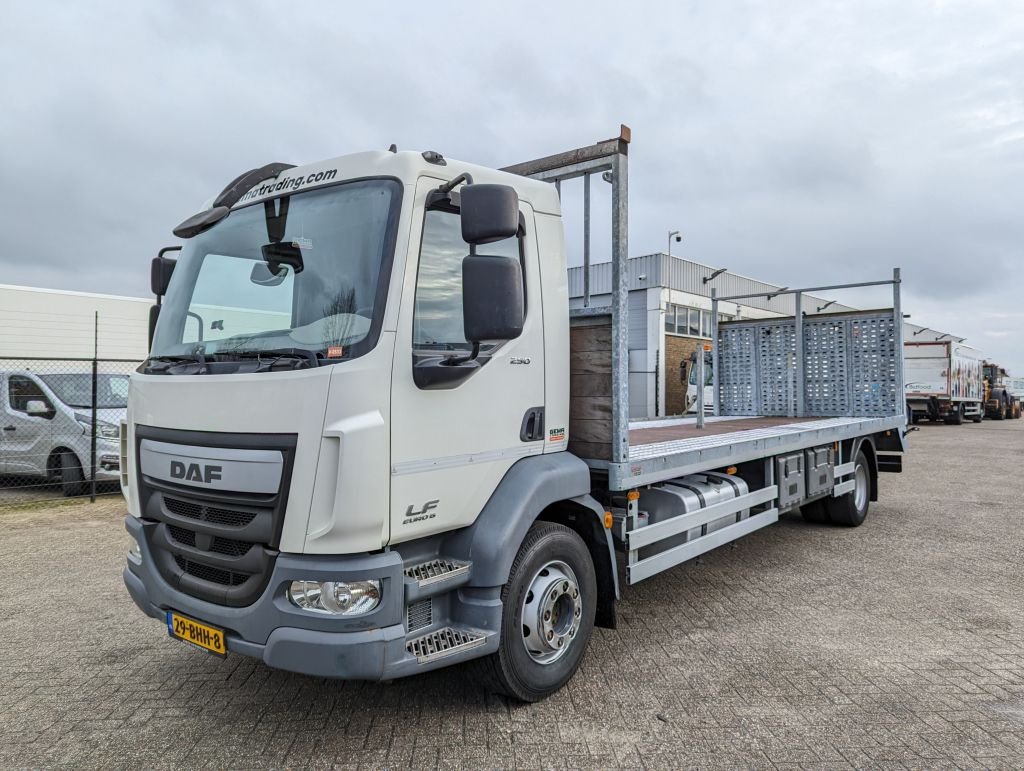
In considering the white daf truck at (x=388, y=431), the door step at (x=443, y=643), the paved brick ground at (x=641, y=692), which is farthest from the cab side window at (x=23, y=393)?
the door step at (x=443, y=643)

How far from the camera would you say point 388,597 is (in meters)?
2.62

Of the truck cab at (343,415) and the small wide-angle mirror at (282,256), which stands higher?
the small wide-angle mirror at (282,256)

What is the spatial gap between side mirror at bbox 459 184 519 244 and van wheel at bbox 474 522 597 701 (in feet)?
4.83

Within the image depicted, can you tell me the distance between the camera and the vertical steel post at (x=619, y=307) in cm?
356

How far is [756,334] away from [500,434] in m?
6.21

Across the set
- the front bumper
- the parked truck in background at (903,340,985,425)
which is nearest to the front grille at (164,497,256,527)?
the front bumper

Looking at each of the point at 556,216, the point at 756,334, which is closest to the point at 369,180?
the point at 556,216

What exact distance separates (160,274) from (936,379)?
2779 cm

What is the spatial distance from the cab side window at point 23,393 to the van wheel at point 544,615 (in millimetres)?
8937

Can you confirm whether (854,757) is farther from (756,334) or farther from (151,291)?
(756,334)

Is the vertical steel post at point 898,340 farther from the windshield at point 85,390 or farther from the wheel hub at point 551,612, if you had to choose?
the windshield at point 85,390

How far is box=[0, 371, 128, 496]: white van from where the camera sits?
9.09m

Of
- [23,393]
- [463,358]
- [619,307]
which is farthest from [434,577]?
[23,393]

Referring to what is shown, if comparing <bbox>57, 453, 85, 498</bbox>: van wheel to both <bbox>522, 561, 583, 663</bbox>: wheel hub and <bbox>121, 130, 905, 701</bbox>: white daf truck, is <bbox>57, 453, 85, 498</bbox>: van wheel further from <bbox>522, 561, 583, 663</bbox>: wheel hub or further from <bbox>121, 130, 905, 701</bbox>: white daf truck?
<bbox>522, 561, 583, 663</bbox>: wheel hub
